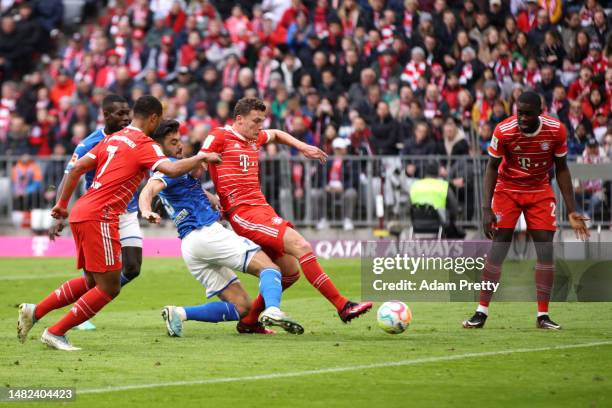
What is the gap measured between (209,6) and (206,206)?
53.6 feet

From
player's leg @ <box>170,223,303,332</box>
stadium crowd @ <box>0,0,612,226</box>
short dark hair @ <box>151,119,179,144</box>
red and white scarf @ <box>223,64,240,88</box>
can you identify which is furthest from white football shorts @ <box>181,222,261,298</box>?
red and white scarf @ <box>223,64,240,88</box>

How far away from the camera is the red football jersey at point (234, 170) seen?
38.9ft

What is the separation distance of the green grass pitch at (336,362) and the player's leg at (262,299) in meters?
0.16

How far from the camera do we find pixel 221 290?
11.8 m

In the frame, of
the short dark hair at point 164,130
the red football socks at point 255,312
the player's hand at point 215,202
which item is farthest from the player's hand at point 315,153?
the red football socks at point 255,312

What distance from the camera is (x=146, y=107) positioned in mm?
10742

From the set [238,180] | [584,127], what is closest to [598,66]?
[584,127]

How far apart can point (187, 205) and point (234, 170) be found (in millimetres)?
590

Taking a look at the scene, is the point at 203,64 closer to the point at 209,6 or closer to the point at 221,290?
the point at 209,6

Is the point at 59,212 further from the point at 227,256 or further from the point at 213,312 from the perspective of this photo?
the point at 213,312

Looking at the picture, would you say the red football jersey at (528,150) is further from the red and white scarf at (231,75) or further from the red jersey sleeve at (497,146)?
the red and white scarf at (231,75)

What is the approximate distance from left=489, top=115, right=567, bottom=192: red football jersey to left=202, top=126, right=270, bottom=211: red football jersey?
7.66ft

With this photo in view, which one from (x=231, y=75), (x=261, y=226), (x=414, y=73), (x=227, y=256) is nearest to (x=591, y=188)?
(x=414, y=73)

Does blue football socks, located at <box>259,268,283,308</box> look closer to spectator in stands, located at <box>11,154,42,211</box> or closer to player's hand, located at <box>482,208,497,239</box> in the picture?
player's hand, located at <box>482,208,497,239</box>
